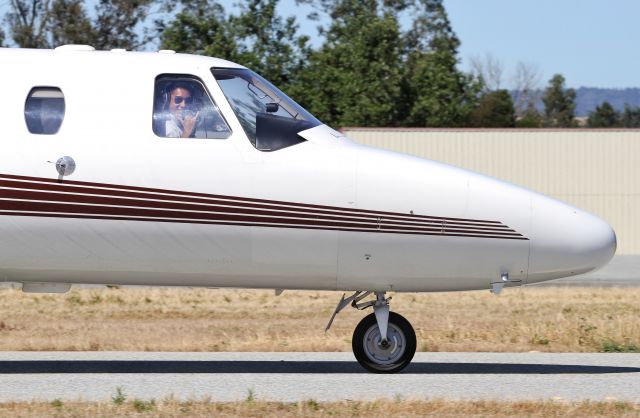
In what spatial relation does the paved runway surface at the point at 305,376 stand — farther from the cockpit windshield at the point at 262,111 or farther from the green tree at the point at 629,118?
the green tree at the point at 629,118

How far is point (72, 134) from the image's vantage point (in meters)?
11.2

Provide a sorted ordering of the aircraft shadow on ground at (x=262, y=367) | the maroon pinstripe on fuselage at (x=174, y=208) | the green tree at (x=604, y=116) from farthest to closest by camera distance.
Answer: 1. the green tree at (x=604, y=116)
2. the aircraft shadow on ground at (x=262, y=367)
3. the maroon pinstripe on fuselage at (x=174, y=208)

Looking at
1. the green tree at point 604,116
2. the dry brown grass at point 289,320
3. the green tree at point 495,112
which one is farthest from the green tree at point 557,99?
the dry brown grass at point 289,320

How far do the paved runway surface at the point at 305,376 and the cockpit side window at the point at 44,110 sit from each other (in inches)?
88.6

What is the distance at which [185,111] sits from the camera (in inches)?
451

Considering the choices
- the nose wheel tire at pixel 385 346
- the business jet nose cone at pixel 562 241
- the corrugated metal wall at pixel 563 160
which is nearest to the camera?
the business jet nose cone at pixel 562 241

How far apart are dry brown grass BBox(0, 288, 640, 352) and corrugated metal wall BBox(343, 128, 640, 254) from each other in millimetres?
15534

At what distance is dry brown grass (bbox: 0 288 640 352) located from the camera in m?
15.5

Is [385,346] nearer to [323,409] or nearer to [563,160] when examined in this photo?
[323,409]

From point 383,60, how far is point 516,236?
47.4 m

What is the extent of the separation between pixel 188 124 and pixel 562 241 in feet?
11.6

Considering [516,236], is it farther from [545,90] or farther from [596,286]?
[545,90]

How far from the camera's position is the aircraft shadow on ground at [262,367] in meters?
12.1

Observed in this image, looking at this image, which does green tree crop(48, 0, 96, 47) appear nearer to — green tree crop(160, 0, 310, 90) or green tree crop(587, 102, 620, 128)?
green tree crop(160, 0, 310, 90)
